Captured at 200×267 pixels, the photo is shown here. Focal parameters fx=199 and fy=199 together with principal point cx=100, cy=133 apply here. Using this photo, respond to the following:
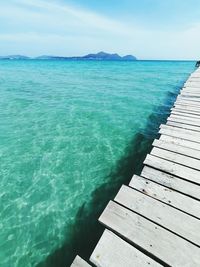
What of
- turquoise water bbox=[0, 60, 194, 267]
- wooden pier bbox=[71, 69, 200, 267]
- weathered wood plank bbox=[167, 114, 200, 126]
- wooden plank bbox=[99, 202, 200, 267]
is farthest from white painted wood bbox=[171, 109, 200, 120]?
wooden plank bbox=[99, 202, 200, 267]

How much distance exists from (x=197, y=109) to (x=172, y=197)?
21.3 feet

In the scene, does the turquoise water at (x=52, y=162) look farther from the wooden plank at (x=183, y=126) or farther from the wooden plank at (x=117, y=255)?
the wooden plank at (x=183, y=126)

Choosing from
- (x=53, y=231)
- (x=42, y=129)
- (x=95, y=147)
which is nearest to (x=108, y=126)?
(x=95, y=147)

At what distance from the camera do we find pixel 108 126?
1046 centimetres

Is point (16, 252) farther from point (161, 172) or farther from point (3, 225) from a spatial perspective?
point (161, 172)

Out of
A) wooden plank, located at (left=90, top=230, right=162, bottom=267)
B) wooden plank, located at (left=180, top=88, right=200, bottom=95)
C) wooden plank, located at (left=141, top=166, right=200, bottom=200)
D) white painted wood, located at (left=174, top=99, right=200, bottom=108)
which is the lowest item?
wooden plank, located at (left=180, top=88, right=200, bottom=95)

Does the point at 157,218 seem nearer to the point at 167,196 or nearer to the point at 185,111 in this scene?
the point at 167,196

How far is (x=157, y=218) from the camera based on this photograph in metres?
3.64

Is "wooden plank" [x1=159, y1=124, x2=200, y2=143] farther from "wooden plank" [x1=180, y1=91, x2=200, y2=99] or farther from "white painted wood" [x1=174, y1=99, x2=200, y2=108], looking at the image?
A: "wooden plank" [x1=180, y1=91, x2=200, y2=99]

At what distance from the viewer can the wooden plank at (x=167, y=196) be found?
386 centimetres

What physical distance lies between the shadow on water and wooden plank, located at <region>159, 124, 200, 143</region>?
1.47 metres

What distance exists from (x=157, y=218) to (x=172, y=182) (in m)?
1.16

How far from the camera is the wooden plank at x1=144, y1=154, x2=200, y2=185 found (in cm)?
469

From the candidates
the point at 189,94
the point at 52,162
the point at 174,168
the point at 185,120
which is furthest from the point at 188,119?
the point at 52,162
